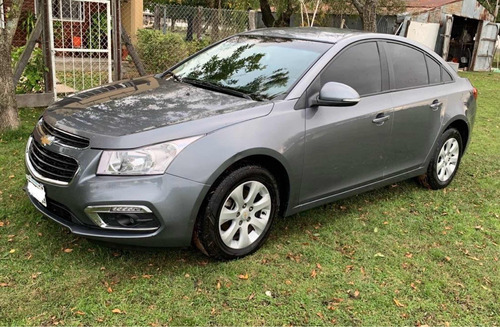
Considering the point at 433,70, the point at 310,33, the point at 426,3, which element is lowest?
the point at 433,70

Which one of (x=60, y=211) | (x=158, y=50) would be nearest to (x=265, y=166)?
(x=60, y=211)

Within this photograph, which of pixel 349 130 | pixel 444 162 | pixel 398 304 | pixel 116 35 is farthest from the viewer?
pixel 116 35

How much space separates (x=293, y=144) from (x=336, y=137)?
1.54 feet

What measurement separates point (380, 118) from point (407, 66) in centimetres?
80

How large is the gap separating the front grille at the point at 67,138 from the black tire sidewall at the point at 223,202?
885 millimetres

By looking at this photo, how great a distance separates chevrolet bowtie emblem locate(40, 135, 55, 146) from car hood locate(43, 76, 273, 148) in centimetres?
9

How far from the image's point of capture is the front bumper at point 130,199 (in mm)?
2947

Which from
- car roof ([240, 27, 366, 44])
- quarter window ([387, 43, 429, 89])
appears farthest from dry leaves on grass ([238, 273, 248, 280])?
quarter window ([387, 43, 429, 89])

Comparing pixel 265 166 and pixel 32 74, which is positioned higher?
pixel 265 166

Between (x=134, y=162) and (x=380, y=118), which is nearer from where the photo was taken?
(x=134, y=162)

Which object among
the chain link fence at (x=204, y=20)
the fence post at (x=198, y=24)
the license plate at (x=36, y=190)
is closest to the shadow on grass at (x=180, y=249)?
the license plate at (x=36, y=190)

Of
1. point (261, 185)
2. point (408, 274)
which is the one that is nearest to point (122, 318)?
point (261, 185)

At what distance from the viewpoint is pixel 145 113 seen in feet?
11.0

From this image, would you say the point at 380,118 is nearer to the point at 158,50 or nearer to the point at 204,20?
the point at 158,50
